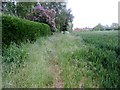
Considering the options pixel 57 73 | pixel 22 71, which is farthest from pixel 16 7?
pixel 22 71

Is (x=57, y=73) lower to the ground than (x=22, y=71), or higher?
lower

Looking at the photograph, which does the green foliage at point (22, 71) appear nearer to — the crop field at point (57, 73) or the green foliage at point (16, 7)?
the crop field at point (57, 73)

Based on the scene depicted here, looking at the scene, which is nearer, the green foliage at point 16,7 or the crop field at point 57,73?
the crop field at point 57,73

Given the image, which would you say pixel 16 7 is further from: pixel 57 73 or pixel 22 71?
pixel 22 71

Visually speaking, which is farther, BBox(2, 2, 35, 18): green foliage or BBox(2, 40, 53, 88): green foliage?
BBox(2, 2, 35, 18): green foliage

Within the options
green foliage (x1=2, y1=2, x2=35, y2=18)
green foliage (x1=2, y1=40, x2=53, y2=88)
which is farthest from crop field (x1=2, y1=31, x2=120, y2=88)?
green foliage (x1=2, y1=2, x2=35, y2=18)

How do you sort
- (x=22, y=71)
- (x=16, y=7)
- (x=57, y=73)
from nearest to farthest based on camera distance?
(x=22, y=71)
(x=57, y=73)
(x=16, y=7)

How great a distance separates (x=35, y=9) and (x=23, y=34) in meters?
12.4

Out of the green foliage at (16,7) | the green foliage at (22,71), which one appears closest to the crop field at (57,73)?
the green foliage at (22,71)

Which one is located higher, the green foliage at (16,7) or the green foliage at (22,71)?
the green foliage at (16,7)

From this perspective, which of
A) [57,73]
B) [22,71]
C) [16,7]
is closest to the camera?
[22,71]

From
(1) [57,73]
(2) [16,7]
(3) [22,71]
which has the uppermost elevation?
(2) [16,7]

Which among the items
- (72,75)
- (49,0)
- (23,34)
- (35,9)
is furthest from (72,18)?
(72,75)

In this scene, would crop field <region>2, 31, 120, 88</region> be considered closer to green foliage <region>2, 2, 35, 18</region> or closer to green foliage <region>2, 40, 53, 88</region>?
green foliage <region>2, 40, 53, 88</region>
